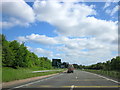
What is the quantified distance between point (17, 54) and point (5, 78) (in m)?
62.0

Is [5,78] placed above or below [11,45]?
below

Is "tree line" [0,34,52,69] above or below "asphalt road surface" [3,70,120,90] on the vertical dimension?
above

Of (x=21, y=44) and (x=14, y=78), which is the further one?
(x=21, y=44)

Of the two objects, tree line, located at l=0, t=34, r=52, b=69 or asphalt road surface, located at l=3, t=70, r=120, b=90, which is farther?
tree line, located at l=0, t=34, r=52, b=69

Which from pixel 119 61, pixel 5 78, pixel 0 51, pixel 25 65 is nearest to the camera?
pixel 5 78

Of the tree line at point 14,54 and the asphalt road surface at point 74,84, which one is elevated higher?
the tree line at point 14,54

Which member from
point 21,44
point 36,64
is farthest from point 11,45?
point 36,64

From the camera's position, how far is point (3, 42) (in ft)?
238

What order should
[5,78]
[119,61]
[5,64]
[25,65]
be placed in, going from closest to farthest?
[5,78]
[5,64]
[25,65]
[119,61]

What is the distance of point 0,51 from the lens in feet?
220

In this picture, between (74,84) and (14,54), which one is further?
(14,54)

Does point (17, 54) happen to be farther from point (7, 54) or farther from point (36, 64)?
point (36, 64)

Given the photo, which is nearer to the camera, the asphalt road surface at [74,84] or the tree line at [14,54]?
the asphalt road surface at [74,84]

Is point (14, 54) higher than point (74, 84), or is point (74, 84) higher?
point (14, 54)
